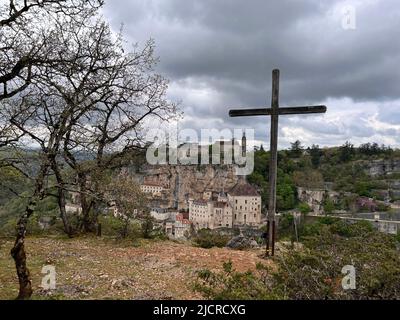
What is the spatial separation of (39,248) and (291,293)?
7164 mm

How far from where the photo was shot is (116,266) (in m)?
7.27

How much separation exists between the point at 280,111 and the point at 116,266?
16.0ft

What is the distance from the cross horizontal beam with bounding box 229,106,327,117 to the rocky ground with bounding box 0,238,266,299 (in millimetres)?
3244

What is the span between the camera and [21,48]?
613 cm

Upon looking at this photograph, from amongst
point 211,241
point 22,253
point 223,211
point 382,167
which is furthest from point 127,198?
point 382,167

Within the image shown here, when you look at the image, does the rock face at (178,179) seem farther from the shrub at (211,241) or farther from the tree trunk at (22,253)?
the tree trunk at (22,253)

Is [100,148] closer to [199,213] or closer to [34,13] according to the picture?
[34,13]

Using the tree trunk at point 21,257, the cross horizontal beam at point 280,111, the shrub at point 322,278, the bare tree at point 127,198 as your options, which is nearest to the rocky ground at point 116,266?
the tree trunk at point 21,257

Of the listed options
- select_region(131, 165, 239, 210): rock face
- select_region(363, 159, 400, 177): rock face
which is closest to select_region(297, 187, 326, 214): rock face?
select_region(363, 159, 400, 177): rock face

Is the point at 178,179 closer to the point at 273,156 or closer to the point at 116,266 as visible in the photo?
the point at 273,156

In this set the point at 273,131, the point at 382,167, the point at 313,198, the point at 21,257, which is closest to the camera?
the point at 21,257

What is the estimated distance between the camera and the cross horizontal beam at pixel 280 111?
7.54 meters
